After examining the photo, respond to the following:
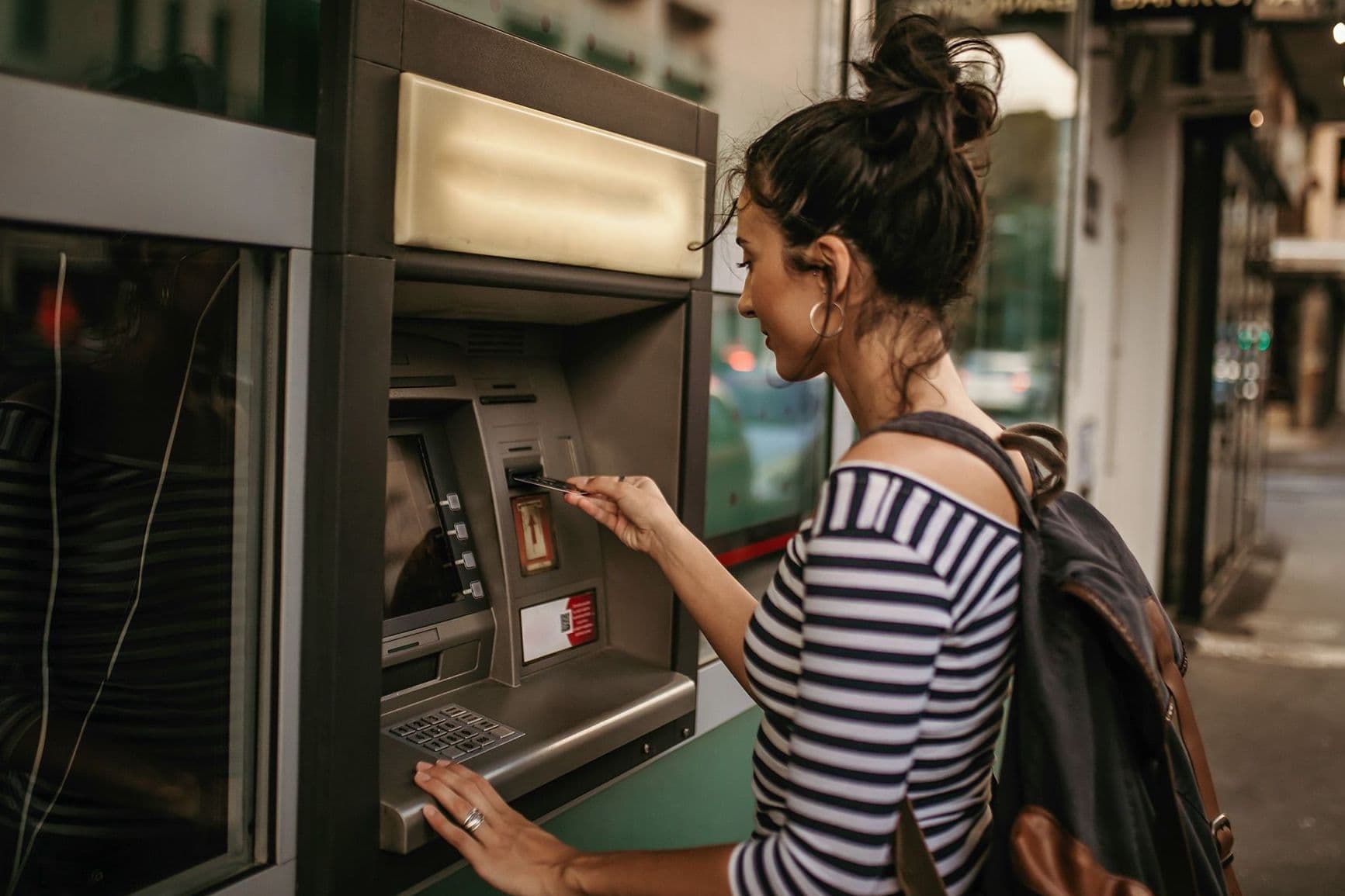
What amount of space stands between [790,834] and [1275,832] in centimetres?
375

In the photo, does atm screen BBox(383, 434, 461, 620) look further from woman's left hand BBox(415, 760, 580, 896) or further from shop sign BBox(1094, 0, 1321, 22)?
shop sign BBox(1094, 0, 1321, 22)

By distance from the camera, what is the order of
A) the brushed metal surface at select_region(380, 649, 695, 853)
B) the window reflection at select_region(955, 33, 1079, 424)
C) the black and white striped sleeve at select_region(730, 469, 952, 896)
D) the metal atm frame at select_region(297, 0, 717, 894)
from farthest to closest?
the window reflection at select_region(955, 33, 1079, 424) → the brushed metal surface at select_region(380, 649, 695, 853) → the metal atm frame at select_region(297, 0, 717, 894) → the black and white striped sleeve at select_region(730, 469, 952, 896)

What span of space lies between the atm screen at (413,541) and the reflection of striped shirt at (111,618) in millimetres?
304

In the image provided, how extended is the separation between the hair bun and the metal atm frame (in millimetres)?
474

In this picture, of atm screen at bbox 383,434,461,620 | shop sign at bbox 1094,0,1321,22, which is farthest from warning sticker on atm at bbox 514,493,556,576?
shop sign at bbox 1094,0,1321,22

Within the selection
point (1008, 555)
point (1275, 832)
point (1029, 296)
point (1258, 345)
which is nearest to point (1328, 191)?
point (1258, 345)

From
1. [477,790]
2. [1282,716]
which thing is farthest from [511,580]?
[1282,716]

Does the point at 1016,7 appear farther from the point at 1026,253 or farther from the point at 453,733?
the point at 453,733

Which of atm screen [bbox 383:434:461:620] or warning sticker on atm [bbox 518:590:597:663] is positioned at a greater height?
atm screen [bbox 383:434:461:620]

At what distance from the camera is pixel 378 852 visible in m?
1.37

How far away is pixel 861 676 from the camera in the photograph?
1.03 m

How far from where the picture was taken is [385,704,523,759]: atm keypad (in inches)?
58.8

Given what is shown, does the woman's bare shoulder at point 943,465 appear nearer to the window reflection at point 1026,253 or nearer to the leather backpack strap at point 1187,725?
the leather backpack strap at point 1187,725

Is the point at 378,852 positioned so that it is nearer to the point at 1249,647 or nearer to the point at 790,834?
the point at 790,834
